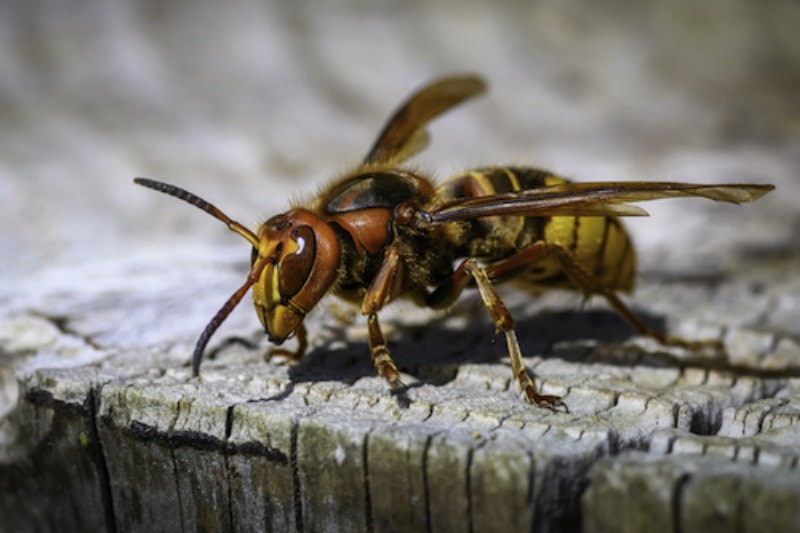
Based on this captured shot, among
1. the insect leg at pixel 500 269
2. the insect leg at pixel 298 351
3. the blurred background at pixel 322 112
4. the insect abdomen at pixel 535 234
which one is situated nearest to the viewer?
the insect leg at pixel 298 351

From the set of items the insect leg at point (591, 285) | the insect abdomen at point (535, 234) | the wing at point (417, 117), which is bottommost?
the insect leg at point (591, 285)

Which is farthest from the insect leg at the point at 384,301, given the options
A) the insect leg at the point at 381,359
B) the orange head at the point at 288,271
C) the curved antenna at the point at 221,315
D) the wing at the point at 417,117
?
the wing at the point at 417,117

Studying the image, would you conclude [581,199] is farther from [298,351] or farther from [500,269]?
[298,351]

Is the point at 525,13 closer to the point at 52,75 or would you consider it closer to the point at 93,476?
the point at 52,75

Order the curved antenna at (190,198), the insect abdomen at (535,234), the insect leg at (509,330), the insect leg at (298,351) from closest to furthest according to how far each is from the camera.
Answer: the insect leg at (509,330) → the curved antenna at (190,198) → the insect leg at (298,351) → the insect abdomen at (535,234)

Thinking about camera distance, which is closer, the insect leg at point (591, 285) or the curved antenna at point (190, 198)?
the curved antenna at point (190, 198)

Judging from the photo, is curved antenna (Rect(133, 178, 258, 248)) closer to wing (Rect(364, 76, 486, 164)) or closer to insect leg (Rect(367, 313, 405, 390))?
insect leg (Rect(367, 313, 405, 390))

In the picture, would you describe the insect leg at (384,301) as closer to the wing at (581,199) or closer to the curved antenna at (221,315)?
the wing at (581,199)
